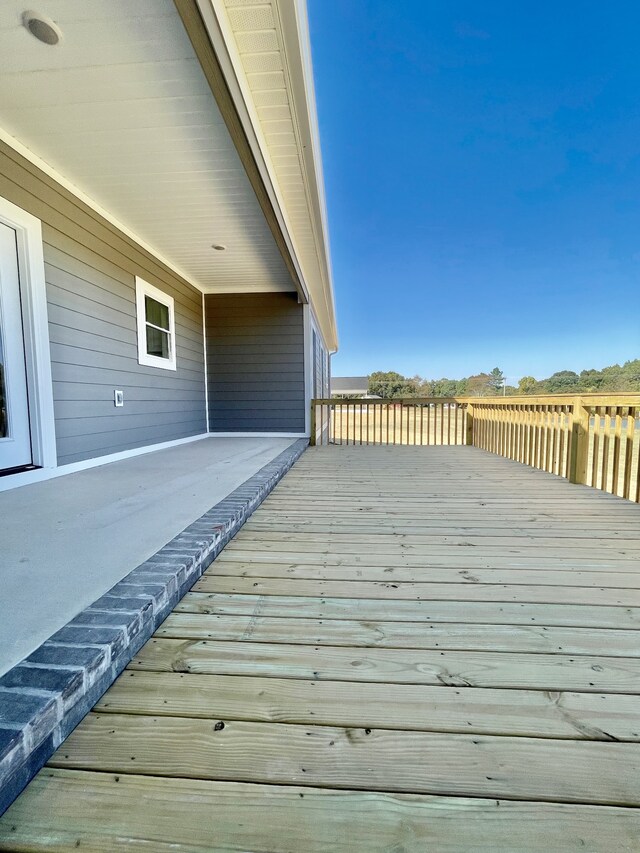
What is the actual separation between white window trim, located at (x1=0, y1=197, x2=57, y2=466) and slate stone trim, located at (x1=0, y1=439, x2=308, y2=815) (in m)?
1.98

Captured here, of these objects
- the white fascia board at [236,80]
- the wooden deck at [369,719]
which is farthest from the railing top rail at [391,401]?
the wooden deck at [369,719]

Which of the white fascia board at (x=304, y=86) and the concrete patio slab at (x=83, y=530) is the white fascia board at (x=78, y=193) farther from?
the concrete patio slab at (x=83, y=530)

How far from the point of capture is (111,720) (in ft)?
3.06

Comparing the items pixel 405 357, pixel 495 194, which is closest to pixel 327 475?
pixel 495 194

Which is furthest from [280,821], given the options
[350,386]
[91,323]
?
[350,386]

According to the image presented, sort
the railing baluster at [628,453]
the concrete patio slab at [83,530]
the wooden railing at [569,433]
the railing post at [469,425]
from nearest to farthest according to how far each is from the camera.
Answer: the concrete patio slab at [83,530] < the railing baluster at [628,453] < the wooden railing at [569,433] < the railing post at [469,425]

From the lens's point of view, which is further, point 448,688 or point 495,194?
point 495,194

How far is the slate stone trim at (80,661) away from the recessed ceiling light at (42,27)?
2552 millimetres

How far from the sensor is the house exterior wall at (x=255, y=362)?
20.3ft

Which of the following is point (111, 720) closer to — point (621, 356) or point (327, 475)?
point (327, 475)

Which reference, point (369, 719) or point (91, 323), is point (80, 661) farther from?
point (91, 323)

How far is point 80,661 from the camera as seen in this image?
0.96m

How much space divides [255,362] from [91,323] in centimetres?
291

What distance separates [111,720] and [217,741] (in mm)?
273
